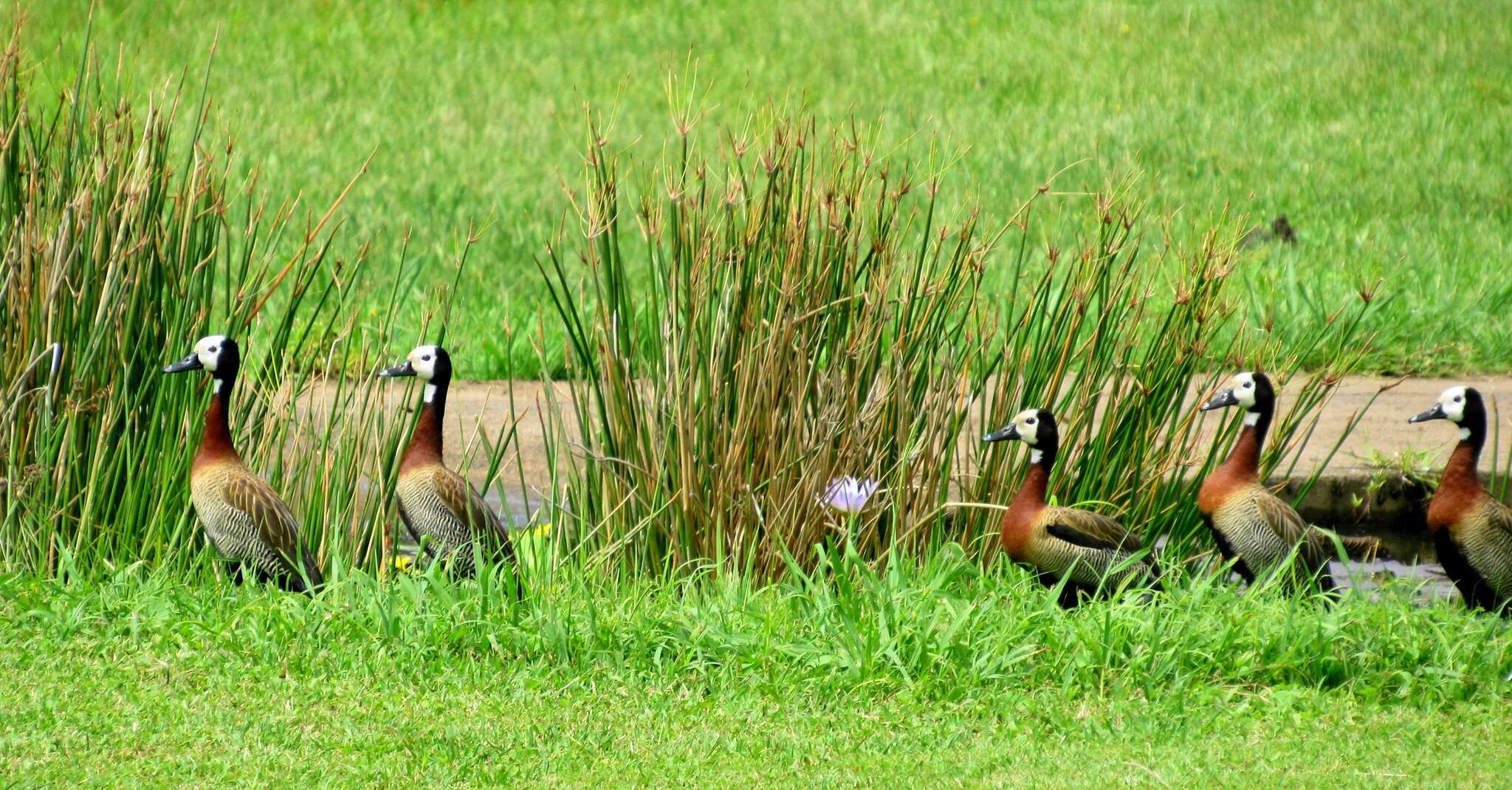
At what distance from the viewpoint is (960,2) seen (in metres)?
19.4

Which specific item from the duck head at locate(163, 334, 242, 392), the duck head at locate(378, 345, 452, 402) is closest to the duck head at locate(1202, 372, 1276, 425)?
the duck head at locate(378, 345, 452, 402)

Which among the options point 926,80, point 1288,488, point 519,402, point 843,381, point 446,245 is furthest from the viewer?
point 926,80

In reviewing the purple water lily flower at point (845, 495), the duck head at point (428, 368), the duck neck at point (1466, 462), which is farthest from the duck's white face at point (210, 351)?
the duck neck at point (1466, 462)

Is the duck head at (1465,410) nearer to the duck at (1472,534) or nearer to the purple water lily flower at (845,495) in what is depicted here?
the duck at (1472,534)

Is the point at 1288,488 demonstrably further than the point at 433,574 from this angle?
Yes

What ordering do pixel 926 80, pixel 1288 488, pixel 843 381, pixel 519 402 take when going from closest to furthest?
pixel 843 381, pixel 1288 488, pixel 519 402, pixel 926 80

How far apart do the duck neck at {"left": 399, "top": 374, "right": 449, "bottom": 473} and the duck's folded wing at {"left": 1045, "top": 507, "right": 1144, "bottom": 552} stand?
6.07ft

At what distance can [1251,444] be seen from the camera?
5414 mm

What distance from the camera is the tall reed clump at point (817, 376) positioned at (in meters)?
5.29

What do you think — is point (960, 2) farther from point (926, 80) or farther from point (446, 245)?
point (446, 245)

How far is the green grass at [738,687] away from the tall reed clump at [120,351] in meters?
0.40

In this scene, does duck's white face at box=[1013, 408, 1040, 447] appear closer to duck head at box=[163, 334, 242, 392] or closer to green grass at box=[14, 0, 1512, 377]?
duck head at box=[163, 334, 242, 392]

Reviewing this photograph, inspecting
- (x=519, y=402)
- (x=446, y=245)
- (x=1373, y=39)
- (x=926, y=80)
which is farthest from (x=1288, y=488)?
(x=1373, y=39)

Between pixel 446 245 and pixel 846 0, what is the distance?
9066 mm
